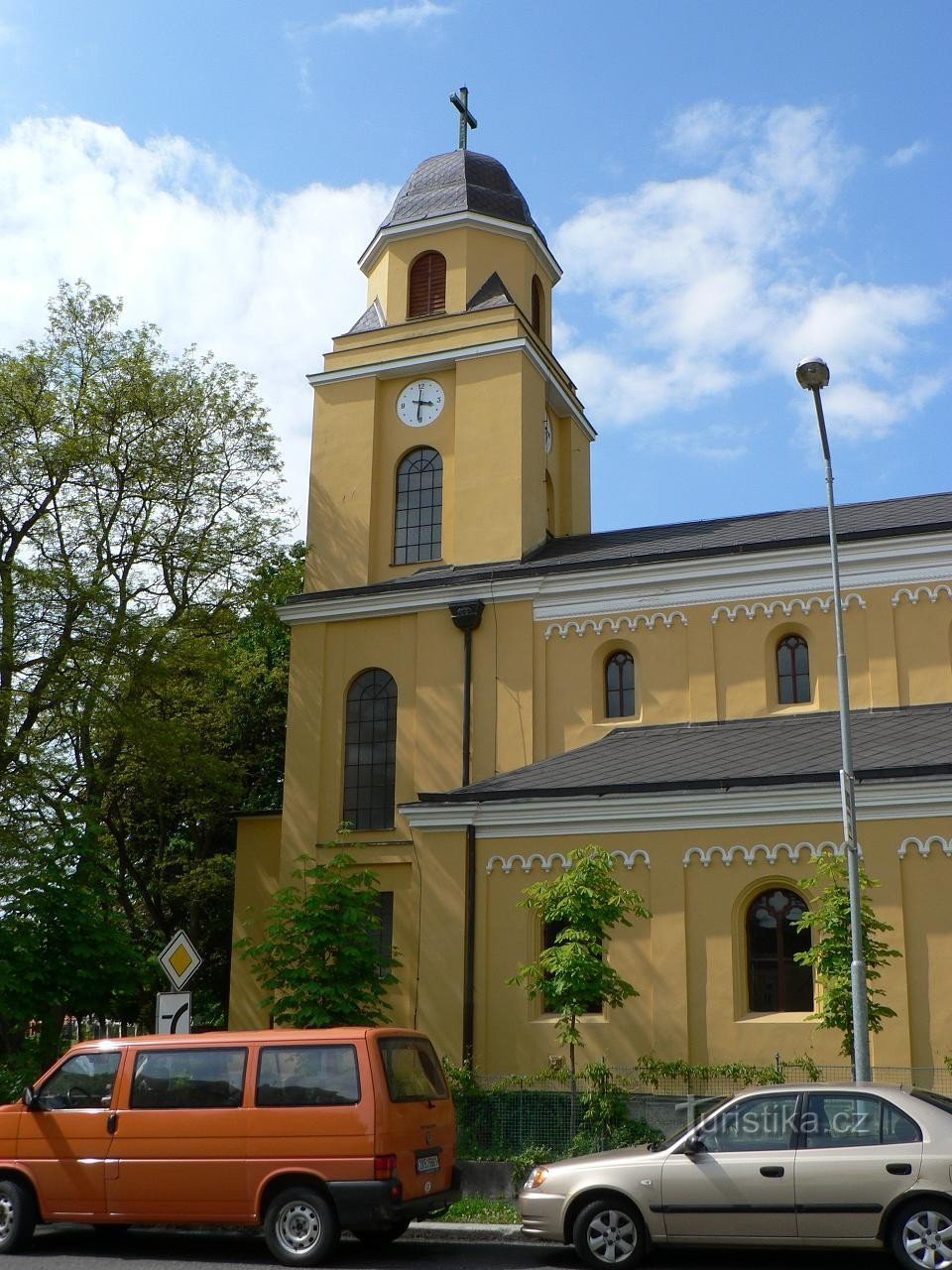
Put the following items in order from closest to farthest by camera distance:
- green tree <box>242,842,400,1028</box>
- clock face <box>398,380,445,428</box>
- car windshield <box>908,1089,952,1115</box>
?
car windshield <box>908,1089,952,1115</box> → green tree <box>242,842,400,1028</box> → clock face <box>398,380,445,428</box>

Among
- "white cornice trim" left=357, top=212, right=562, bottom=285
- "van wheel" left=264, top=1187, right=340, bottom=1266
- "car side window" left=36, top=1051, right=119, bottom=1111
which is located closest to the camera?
"van wheel" left=264, top=1187, right=340, bottom=1266

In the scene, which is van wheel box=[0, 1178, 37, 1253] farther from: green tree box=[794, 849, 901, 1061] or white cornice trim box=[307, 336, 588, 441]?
white cornice trim box=[307, 336, 588, 441]

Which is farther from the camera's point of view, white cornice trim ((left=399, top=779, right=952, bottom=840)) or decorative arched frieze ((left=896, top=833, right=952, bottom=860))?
white cornice trim ((left=399, top=779, right=952, bottom=840))

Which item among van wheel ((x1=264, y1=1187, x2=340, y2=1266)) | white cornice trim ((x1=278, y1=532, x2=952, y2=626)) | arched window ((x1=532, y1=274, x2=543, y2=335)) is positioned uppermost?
arched window ((x1=532, y1=274, x2=543, y2=335))

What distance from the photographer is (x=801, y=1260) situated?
11453 millimetres

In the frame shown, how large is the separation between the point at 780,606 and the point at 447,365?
9114mm

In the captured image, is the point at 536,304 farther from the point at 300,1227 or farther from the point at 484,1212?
the point at 300,1227

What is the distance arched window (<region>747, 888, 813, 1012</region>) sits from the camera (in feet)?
60.6

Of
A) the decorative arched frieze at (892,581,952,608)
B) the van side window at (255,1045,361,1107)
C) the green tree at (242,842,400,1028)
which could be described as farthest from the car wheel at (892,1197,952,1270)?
the decorative arched frieze at (892,581,952,608)

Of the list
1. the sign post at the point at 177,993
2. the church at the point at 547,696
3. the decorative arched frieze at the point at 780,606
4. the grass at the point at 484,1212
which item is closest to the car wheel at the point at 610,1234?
the grass at the point at 484,1212

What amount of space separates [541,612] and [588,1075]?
9.77 metres

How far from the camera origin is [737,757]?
20.1m

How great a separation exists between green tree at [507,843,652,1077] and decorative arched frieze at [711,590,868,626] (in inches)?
267

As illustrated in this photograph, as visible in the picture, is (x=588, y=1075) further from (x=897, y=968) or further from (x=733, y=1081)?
(x=897, y=968)
